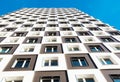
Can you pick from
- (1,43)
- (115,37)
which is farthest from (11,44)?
(115,37)

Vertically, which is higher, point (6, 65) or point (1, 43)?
point (1, 43)

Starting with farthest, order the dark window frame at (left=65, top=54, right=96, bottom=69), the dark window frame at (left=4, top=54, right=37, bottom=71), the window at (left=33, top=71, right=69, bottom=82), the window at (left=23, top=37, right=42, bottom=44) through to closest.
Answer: the window at (left=23, top=37, right=42, bottom=44), the dark window frame at (left=65, top=54, right=96, bottom=69), the dark window frame at (left=4, top=54, right=37, bottom=71), the window at (left=33, top=71, right=69, bottom=82)

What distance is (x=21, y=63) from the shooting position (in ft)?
42.2

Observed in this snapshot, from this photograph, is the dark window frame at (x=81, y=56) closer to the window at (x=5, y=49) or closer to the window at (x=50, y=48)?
the window at (x=50, y=48)

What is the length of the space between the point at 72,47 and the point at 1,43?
630 cm

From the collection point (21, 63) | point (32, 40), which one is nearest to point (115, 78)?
point (21, 63)

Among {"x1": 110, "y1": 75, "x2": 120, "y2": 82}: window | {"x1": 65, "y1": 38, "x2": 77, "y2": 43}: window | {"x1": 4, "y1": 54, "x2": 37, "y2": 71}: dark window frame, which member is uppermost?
{"x1": 65, "y1": 38, "x2": 77, "y2": 43}: window

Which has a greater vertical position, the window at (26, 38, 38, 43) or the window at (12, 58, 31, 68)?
the window at (26, 38, 38, 43)

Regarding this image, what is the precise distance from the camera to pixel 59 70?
11195 mm

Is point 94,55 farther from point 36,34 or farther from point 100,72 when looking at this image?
point 36,34

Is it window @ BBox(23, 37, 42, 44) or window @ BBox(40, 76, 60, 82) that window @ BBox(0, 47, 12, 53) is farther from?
window @ BBox(40, 76, 60, 82)

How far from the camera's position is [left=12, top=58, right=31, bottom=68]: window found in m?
12.4

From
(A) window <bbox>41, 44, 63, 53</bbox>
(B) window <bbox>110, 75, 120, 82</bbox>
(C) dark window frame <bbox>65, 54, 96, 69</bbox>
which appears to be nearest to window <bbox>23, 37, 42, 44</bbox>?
(A) window <bbox>41, 44, 63, 53</bbox>

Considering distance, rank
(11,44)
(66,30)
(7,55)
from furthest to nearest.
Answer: (66,30) → (11,44) → (7,55)
